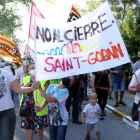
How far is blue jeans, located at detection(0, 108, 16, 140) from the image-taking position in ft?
10.7

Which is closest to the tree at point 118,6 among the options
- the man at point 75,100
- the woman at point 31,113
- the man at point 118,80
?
the man at point 118,80

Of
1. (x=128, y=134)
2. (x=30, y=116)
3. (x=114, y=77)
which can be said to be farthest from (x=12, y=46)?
(x=128, y=134)

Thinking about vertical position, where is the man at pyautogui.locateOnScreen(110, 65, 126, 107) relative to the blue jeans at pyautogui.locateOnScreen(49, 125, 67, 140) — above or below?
above

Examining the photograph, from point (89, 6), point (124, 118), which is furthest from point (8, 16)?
point (124, 118)

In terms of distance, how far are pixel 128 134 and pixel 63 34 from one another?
321cm

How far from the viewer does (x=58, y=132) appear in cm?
352

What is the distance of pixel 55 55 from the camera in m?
3.26

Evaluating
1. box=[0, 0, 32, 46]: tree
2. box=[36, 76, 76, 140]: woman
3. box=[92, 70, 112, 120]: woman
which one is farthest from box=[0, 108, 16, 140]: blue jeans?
box=[0, 0, 32, 46]: tree

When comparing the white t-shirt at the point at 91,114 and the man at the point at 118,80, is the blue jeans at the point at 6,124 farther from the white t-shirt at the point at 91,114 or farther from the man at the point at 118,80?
the man at the point at 118,80

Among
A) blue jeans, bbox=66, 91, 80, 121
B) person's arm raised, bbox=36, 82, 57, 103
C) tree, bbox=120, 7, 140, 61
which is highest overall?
tree, bbox=120, 7, 140, 61

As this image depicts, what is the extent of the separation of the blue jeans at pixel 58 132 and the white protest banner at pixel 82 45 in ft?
2.92

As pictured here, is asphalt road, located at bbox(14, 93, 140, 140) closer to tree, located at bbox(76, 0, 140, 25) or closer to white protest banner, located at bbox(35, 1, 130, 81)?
white protest banner, located at bbox(35, 1, 130, 81)

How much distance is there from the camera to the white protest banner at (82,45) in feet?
10.5

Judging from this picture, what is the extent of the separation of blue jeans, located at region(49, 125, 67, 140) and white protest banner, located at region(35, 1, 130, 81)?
889 millimetres
